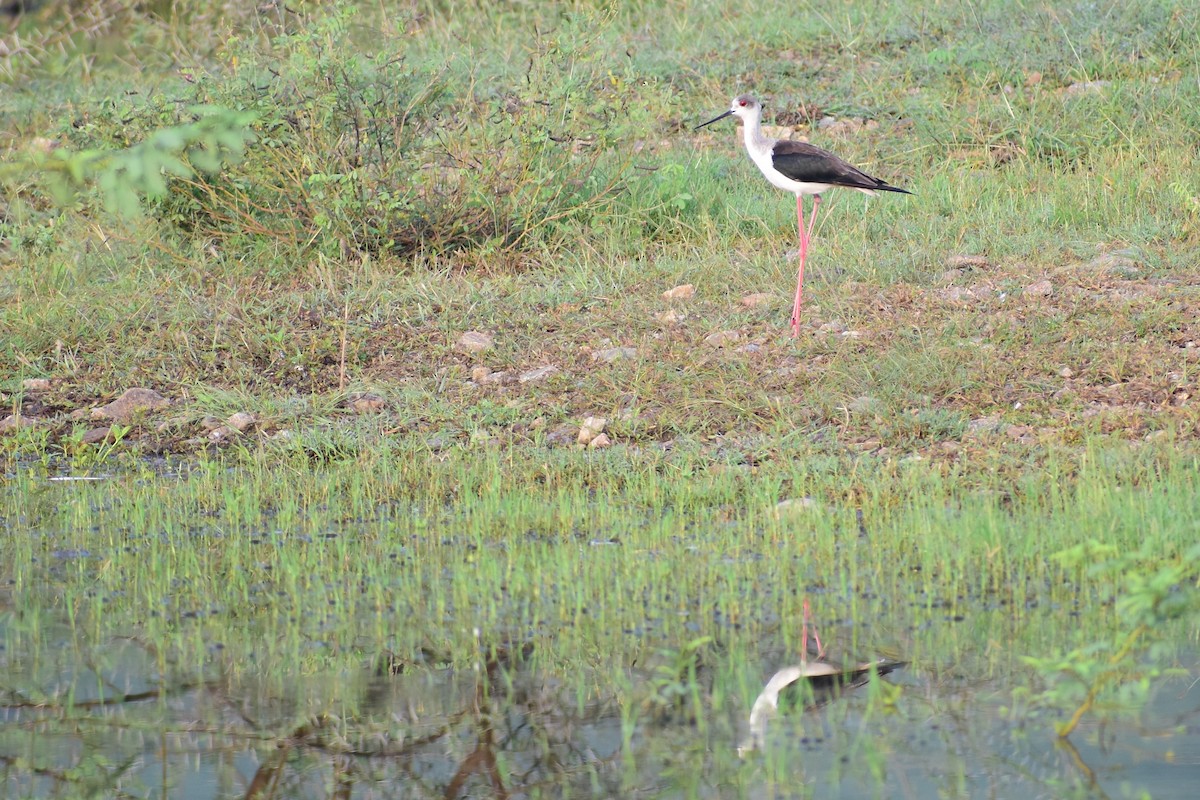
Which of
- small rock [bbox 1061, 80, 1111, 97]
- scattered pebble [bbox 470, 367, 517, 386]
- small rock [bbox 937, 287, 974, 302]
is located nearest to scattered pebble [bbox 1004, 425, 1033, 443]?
small rock [bbox 937, 287, 974, 302]

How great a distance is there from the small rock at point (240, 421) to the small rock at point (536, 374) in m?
1.19

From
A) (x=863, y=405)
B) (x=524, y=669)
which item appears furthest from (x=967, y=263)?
(x=524, y=669)

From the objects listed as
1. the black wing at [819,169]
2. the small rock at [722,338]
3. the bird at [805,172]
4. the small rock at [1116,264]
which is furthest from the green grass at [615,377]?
the black wing at [819,169]

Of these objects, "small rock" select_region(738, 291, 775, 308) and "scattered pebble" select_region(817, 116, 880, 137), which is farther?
"scattered pebble" select_region(817, 116, 880, 137)

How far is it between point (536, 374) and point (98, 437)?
1.92 metres

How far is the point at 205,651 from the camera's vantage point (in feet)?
13.6

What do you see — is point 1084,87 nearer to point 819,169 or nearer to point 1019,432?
point 819,169

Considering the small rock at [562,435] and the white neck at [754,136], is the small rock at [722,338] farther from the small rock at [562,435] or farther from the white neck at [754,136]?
the white neck at [754,136]

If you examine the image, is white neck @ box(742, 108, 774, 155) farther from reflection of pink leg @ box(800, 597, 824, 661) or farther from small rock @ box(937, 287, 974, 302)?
reflection of pink leg @ box(800, 597, 824, 661)

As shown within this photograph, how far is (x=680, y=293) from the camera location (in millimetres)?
7773

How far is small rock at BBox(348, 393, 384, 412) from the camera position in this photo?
6758 mm

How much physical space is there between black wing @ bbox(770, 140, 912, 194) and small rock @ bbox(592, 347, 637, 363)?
53.5 inches

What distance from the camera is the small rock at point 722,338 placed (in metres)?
7.10

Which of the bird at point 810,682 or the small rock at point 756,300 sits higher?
the small rock at point 756,300
